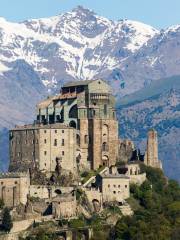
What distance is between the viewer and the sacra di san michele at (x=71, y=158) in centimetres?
15175

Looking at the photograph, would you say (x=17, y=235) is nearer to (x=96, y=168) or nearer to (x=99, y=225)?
(x=99, y=225)

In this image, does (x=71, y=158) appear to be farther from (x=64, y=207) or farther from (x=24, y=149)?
(x=64, y=207)

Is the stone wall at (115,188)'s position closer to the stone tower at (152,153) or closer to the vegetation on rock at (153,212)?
the vegetation on rock at (153,212)

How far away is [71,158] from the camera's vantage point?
525ft

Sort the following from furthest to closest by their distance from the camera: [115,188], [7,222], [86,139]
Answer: [86,139]
[115,188]
[7,222]

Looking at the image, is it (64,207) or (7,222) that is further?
(64,207)

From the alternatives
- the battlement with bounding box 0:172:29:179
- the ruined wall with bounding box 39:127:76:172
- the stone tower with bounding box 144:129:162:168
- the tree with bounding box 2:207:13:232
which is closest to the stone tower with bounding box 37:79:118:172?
the ruined wall with bounding box 39:127:76:172

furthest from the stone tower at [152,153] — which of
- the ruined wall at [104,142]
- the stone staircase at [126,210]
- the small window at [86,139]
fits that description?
the stone staircase at [126,210]

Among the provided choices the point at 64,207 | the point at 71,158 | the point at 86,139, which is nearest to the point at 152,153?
the point at 86,139

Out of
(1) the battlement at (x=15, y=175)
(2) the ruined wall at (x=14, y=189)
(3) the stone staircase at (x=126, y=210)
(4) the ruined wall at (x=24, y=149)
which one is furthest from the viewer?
(4) the ruined wall at (x=24, y=149)

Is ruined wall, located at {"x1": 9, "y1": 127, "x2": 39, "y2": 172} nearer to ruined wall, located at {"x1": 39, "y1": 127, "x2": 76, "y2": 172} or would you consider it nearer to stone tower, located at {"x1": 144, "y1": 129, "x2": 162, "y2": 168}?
ruined wall, located at {"x1": 39, "y1": 127, "x2": 76, "y2": 172}

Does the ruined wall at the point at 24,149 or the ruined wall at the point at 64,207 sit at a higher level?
the ruined wall at the point at 24,149

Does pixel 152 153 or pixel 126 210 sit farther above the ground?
pixel 152 153

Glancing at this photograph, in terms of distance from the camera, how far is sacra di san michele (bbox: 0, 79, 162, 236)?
151750mm
